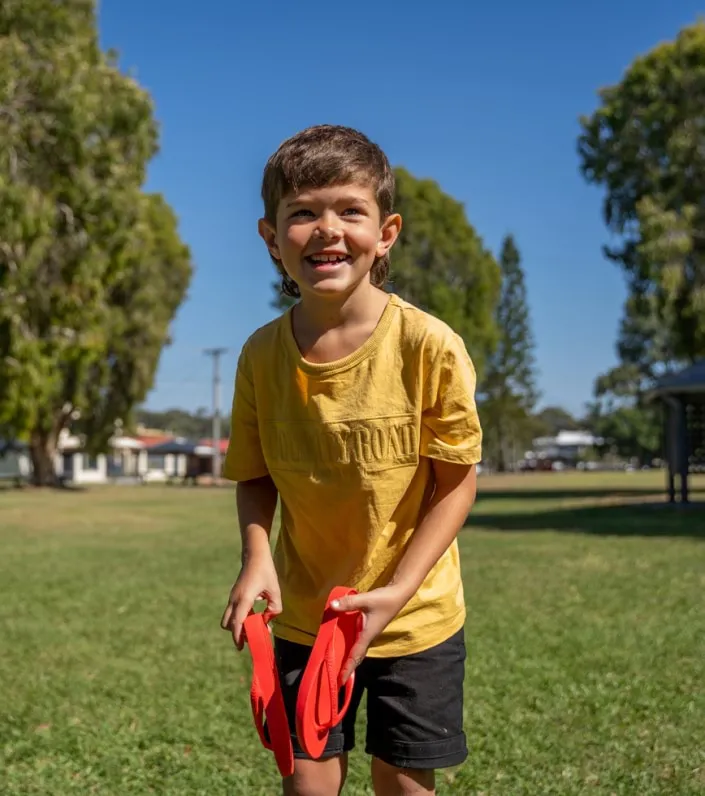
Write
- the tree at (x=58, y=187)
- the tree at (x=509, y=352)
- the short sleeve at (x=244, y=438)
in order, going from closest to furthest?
1. the short sleeve at (x=244, y=438)
2. the tree at (x=58, y=187)
3. the tree at (x=509, y=352)

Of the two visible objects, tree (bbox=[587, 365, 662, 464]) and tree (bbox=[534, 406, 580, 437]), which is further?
tree (bbox=[534, 406, 580, 437])

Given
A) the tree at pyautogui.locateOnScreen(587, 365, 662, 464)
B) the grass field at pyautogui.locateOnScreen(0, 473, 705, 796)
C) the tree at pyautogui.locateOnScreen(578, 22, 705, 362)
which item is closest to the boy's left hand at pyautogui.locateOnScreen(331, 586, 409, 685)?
the grass field at pyautogui.locateOnScreen(0, 473, 705, 796)

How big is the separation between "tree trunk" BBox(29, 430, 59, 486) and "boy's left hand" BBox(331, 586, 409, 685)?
3687 cm

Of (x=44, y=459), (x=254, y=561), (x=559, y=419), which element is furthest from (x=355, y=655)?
(x=559, y=419)

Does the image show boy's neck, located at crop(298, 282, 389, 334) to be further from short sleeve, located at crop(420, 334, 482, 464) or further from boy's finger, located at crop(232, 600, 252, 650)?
boy's finger, located at crop(232, 600, 252, 650)

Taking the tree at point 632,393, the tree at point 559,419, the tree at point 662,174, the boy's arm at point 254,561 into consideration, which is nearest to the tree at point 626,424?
the tree at point 632,393

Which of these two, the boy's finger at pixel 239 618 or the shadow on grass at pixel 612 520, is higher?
the boy's finger at pixel 239 618

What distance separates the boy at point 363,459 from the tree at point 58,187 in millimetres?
18357

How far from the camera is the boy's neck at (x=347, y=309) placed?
2.38m

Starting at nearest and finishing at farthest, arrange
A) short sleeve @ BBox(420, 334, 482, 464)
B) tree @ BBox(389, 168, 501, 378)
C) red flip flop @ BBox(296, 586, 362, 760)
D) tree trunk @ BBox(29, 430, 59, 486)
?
red flip flop @ BBox(296, 586, 362, 760)
short sleeve @ BBox(420, 334, 482, 464)
tree trunk @ BBox(29, 430, 59, 486)
tree @ BBox(389, 168, 501, 378)

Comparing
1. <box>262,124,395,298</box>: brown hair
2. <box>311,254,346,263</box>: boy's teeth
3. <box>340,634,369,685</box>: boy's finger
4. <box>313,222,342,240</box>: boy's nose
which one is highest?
<box>262,124,395,298</box>: brown hair

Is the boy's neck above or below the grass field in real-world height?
above

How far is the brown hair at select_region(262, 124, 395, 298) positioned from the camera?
224 centimetres

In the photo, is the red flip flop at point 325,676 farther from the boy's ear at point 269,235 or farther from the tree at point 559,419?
the tree at point 559,419
